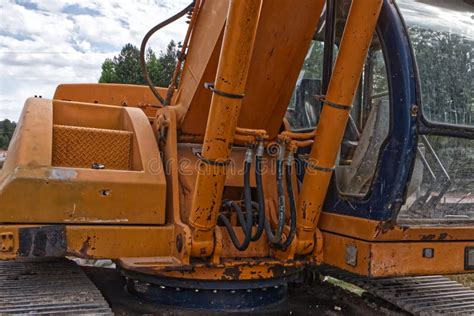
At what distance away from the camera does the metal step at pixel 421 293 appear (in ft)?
11.5

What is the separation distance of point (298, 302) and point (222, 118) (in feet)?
6.01

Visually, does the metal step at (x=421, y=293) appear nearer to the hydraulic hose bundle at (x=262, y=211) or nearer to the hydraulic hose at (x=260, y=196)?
the hydraulic hose bundle at (x=262, y=211)

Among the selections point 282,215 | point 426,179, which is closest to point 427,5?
point 426,179

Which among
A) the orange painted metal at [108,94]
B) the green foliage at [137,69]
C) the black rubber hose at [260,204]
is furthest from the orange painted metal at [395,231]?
the green foliage at [137,69]

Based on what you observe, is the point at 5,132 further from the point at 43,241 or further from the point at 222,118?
the point at 222,118

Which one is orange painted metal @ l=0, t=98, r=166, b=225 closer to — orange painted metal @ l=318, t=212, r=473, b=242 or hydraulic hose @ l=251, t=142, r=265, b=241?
hydraulic hose @ l=251, t=142, r=265, b=241

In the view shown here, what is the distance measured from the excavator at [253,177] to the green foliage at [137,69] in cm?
2871

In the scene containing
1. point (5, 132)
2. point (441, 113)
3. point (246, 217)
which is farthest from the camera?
point (5, 132)

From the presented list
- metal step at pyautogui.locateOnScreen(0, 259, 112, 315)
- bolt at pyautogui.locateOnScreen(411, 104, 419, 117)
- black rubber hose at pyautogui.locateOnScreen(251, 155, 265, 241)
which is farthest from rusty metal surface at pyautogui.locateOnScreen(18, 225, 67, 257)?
bolt at pyautogui.locateOnScreen(411, 104, 419, 117)

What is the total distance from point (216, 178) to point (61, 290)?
1073mm

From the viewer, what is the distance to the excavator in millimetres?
2984

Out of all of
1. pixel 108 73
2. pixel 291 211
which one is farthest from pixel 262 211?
pixel 108 73

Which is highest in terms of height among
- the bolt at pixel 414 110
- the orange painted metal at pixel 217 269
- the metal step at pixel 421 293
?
the bolt at pixel 414 110

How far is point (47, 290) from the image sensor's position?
315cm
